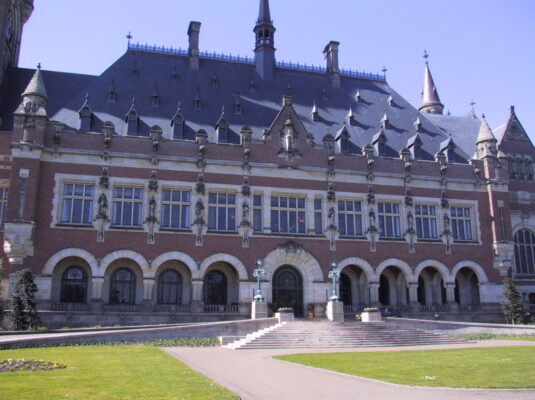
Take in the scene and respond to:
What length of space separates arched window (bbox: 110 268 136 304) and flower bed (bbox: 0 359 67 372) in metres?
18.1

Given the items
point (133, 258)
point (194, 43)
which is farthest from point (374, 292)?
point (194, 43)

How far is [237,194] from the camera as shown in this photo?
36.5m

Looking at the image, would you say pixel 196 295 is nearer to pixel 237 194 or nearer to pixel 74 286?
pixel 237 194

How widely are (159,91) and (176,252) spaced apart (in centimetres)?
1255

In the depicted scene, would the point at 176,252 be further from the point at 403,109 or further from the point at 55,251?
the point at 403,109

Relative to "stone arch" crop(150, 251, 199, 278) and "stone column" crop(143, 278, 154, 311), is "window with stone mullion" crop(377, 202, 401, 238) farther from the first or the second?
"stone column" crop(143, 278, 154, 311)

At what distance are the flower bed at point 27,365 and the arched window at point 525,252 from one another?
122 feet

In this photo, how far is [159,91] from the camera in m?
39.7

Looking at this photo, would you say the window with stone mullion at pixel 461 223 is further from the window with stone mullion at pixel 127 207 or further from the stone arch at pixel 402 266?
the window with stone mullion at pixel 127 207

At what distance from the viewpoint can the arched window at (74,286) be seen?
109 feet

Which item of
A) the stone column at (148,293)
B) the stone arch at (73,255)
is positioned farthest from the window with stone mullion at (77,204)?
the stone column at (148,293)

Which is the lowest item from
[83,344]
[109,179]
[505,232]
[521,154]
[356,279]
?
[83,344]

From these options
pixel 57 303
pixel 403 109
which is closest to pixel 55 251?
pixel 57 303

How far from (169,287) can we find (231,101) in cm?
1471
